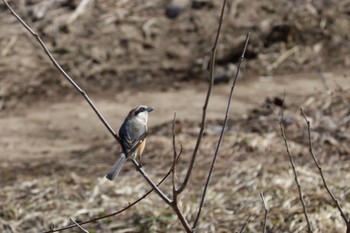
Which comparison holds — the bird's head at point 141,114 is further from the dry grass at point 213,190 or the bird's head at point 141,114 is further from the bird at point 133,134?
the dry grass at point 213,190

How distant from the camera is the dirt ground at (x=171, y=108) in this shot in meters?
6.11

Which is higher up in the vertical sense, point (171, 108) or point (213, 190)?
point (213, 190)

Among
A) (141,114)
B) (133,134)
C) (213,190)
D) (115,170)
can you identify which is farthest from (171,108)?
(115,170)

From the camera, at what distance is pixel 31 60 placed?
1065 centimetres

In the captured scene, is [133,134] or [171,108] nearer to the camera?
[133,134]

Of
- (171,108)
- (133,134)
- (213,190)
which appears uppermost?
(133,134)

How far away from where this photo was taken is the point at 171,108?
29.9ft

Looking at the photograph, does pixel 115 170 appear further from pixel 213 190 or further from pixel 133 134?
pixel 213 190

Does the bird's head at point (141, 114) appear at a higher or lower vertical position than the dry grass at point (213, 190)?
higher

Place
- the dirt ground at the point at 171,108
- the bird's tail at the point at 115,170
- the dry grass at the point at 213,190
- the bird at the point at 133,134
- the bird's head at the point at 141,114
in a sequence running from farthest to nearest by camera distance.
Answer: the dirt ground at the point at 171,108
the dry grass at the point at 213,190
the bird's head at the point at 141,114
the bird at the point at 133,134
the bird's tail at the point at 115,170

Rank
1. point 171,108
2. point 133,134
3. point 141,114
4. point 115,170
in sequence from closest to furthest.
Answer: point 115,170 < point 133,134 < point 141,114 < point 171,108

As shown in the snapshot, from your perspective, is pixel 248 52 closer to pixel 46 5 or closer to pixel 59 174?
pixel 46 5

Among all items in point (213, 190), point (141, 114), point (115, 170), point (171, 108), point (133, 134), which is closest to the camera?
point (115, 170)

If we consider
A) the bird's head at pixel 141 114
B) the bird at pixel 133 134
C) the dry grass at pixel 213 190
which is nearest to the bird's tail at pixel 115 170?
the bird at pixel 133 134
